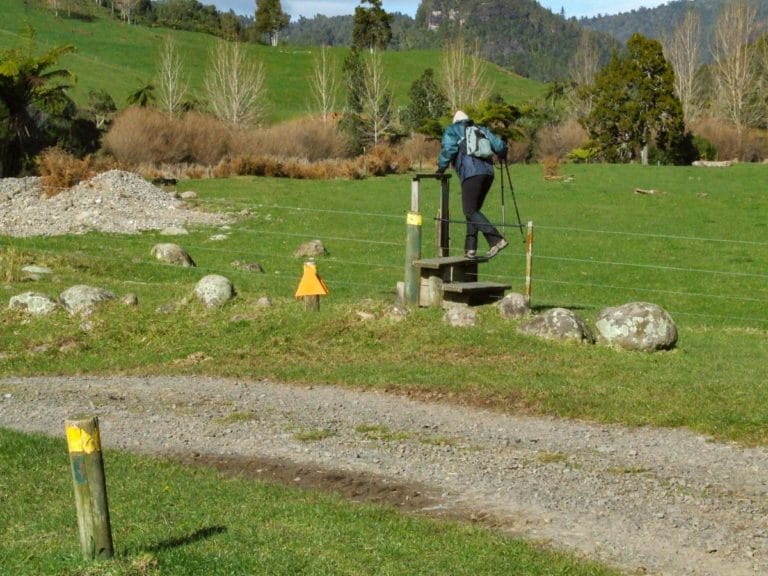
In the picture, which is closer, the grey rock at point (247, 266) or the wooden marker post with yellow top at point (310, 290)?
the wooden marker post with yellow top at point (310, 290)

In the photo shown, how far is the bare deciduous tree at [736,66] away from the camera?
64812 mm

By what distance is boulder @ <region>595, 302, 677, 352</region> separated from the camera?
40.8 feet

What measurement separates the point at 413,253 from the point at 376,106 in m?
47.2

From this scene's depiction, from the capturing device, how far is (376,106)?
60500mm

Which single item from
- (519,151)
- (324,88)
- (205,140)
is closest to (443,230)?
(205,140)

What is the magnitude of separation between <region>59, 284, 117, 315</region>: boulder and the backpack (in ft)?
17.5

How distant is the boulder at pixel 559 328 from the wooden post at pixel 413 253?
184cm

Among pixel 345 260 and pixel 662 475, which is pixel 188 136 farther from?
pixel 662 475

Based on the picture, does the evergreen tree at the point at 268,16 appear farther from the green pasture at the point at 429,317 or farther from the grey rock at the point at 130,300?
the grey rock at the point at 130,300

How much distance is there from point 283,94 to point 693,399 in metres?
86.9

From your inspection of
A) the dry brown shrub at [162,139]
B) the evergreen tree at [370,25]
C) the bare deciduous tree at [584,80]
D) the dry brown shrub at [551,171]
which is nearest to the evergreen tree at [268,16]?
the evergreen tree at [370,25]

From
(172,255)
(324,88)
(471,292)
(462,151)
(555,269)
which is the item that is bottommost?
(555,269)

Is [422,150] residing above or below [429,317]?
above

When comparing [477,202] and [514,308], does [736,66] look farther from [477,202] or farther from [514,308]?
[514,308]
